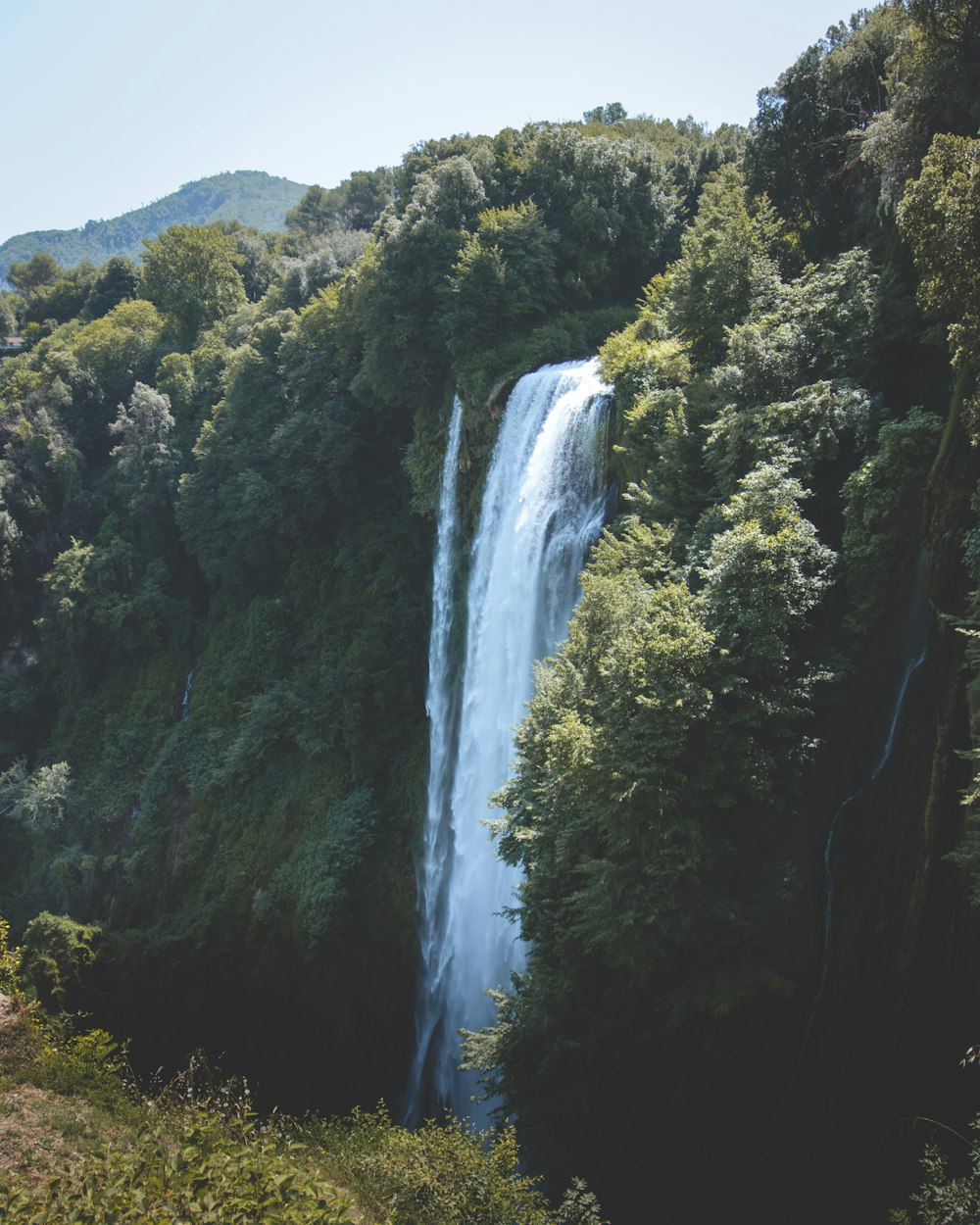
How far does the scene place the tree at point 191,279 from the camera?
160 ft

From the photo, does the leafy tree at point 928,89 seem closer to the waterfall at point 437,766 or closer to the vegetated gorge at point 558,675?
the vegetated gorge at point 558,675

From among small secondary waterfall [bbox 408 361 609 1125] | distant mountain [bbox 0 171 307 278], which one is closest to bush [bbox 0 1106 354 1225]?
small secondary waterfall [bbox 408 361 609 1125]

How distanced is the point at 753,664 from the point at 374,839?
1668cm

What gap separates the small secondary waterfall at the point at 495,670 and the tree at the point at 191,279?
110ft

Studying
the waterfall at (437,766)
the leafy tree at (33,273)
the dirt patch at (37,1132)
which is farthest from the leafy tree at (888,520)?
the leafy tree at (33,273)

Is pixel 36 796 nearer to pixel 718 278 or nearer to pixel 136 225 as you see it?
pixel 718 278

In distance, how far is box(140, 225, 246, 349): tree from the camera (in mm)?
48719

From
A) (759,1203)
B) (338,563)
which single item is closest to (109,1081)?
(759,1203)

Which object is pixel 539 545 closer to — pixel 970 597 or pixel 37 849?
pixel 970 597

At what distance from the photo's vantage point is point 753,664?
38.3ft

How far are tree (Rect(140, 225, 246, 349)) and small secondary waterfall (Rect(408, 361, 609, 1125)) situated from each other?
33.6 m

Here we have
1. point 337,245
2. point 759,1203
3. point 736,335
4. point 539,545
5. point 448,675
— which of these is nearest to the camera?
point 759,1203

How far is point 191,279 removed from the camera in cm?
4912

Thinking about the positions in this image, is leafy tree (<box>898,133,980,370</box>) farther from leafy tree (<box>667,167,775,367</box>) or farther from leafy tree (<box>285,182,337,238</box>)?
leafy tree (<box>285,182,337,238</box>)
